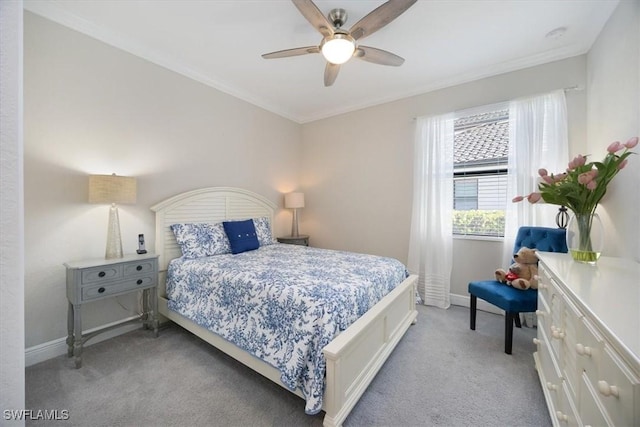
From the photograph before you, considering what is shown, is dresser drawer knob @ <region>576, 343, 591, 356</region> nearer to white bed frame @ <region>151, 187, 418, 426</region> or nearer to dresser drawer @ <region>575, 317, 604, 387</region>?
dresser drawer @ <region>575, 317, 604, 387</region>

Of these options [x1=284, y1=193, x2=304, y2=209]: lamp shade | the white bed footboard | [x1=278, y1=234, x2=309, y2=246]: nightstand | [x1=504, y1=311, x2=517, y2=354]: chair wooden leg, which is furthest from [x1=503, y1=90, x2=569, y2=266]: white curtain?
[x1=284, y1=193, x2=304, y2=209]: lamp shade

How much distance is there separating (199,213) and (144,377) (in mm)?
1724

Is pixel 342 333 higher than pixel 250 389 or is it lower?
higher

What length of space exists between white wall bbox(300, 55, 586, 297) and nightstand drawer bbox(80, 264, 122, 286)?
2866 millimetres

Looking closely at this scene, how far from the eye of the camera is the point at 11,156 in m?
0.78

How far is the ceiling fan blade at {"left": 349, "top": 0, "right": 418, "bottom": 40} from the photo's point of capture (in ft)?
5.14

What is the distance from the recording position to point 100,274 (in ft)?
6.63

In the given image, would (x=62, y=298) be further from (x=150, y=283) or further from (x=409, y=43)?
(x=409, y=43)

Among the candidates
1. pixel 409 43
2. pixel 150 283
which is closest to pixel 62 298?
pixel 150 283

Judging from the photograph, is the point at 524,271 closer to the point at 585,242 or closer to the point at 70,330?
the point at 585,242

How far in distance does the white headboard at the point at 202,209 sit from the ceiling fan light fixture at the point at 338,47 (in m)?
2.11

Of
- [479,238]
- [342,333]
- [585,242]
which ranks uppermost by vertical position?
[585,242]

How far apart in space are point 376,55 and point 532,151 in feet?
6.49

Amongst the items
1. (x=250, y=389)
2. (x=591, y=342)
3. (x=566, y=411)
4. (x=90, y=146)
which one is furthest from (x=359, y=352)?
(x=90, y=146)
